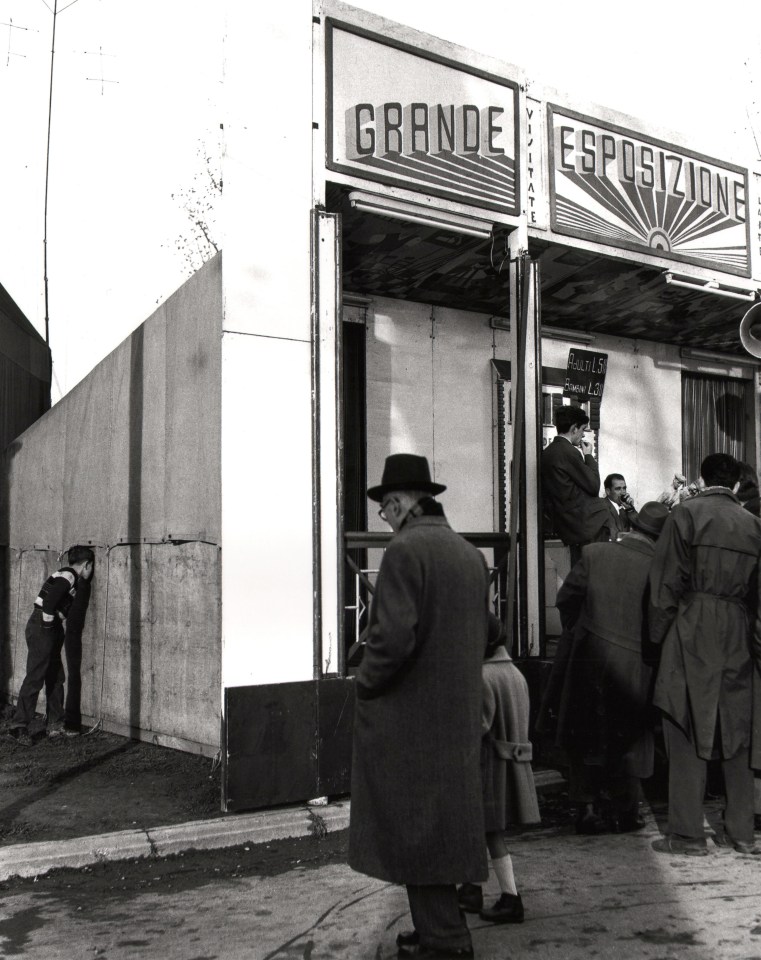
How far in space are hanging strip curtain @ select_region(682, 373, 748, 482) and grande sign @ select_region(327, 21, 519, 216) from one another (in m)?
5.17

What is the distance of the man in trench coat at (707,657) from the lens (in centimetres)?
491

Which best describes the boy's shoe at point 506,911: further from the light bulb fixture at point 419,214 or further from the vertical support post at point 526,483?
the light bulb fixture at point 419,214

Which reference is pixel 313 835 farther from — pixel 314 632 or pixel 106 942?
pixel 106 942

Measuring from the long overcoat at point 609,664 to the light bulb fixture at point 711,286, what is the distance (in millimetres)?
4338

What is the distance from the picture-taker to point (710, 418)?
11.9 m

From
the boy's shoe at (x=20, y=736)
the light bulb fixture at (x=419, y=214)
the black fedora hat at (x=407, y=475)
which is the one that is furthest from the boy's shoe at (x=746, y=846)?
the boy's shoe at (x=20, y=736)

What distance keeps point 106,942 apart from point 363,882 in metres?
1.29

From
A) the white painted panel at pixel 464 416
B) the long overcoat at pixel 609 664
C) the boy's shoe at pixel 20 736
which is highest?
the white painted panel at pixel 464 416

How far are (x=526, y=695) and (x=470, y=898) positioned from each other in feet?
2.97

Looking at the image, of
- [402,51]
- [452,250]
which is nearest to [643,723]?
[452,250]

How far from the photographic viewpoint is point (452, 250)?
8055 millimetres

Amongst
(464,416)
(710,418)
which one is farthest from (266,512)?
(710,418)

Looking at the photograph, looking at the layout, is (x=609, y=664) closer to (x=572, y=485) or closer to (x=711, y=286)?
(x=572, y=485)

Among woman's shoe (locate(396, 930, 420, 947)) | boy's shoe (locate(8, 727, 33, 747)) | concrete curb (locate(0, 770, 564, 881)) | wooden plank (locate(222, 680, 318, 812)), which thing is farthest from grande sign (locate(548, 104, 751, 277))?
boy's shoe (locate(8, 727, 33, 747))
